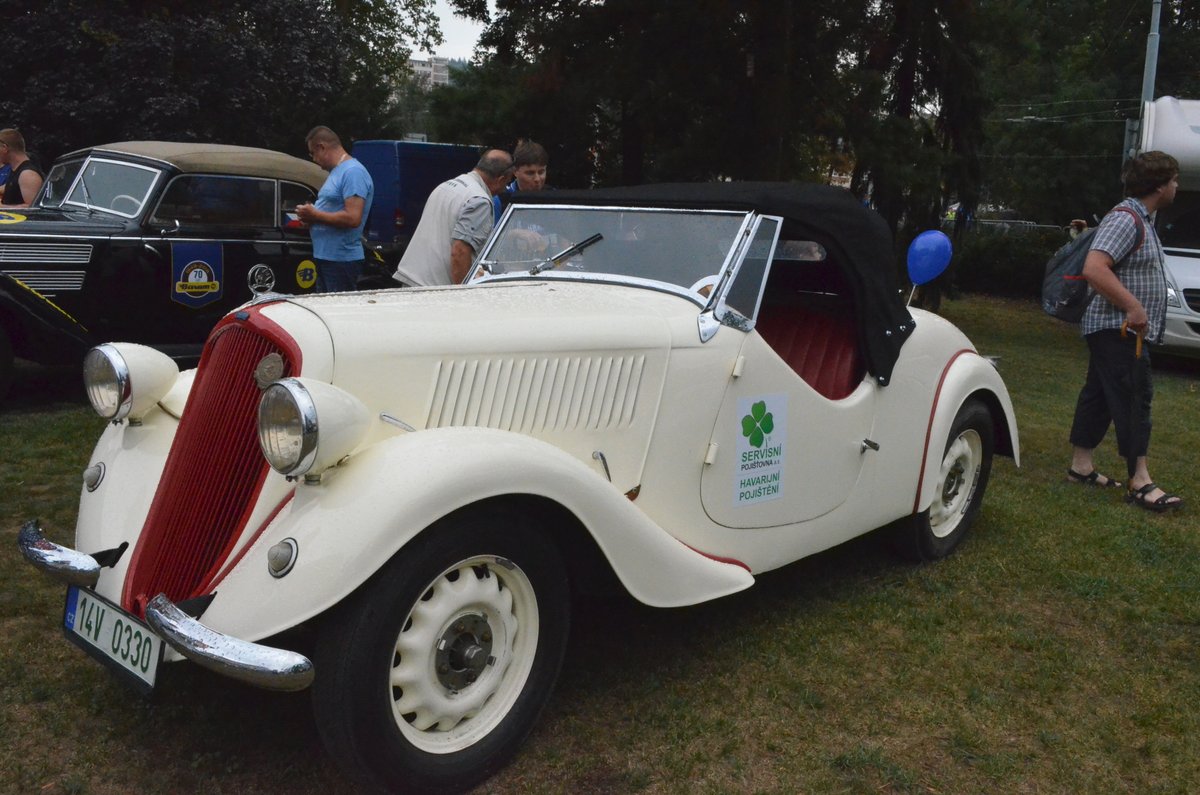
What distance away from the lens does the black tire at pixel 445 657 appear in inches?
95.0

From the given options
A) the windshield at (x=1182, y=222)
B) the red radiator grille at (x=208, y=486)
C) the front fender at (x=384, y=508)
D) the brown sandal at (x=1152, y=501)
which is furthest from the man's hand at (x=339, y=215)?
the windshield at (x=1182, y=222)

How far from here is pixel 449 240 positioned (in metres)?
5.56

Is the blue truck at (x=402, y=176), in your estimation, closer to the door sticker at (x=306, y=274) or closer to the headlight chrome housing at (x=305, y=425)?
the door sticker at (x=306, y=274)

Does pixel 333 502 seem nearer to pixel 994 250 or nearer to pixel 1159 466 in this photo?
pixel 1159 466

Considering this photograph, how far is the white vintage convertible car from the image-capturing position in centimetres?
244

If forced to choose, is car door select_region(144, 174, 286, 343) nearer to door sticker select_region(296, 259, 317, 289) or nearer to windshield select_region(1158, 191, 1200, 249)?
door sticker select_region(296, 259, 317, 289)

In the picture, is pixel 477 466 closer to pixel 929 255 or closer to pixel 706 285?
pixel 706 285

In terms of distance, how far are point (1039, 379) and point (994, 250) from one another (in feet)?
41.4

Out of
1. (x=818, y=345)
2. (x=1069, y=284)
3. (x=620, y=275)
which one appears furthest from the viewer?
(x=1069, y=284)

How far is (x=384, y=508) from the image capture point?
2.42 m

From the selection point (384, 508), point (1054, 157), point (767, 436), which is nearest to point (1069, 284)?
point (767, 436)

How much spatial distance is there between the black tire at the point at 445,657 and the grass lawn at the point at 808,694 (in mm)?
172

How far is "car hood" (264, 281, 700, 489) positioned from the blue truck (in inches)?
506

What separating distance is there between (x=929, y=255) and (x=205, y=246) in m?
5.26
